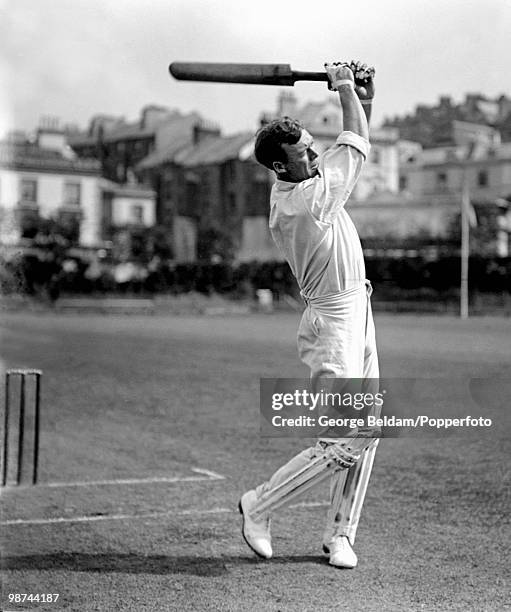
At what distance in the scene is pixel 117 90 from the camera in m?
5.15

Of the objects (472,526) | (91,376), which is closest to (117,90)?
(472,526)

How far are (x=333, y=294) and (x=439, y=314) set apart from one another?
22.1ft

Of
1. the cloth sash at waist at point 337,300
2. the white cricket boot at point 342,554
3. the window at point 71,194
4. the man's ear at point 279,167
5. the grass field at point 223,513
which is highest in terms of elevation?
the window at point 71,194

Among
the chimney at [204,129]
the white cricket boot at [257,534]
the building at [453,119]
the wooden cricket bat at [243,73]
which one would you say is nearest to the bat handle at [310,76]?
the wooden cricket bat at [243,73]

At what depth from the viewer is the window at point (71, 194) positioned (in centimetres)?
759

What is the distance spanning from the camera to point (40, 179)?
7.55m

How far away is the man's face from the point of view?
351 cm

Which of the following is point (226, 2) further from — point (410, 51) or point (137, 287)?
point (137, 287)

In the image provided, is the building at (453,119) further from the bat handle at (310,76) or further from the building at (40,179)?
the building at (40,179)

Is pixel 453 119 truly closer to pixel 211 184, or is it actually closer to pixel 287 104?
pixel 287 104

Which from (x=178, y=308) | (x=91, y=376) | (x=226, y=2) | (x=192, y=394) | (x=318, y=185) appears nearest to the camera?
(x=318, y=185)

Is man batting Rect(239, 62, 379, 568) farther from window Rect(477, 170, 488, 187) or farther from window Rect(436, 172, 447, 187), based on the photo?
window Rect(477, 170, 488, 187)

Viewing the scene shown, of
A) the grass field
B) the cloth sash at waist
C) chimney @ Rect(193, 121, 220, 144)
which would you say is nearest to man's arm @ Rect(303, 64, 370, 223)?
the cloth sash at waist

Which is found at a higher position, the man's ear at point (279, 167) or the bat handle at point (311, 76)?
the bat handle at point (311, 76)
